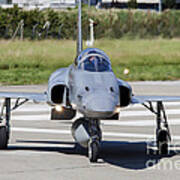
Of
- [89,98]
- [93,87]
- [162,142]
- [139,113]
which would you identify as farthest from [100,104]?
[139,113]

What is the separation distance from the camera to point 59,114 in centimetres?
1259

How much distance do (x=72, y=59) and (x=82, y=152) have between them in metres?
23.9

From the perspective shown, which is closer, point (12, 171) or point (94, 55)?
point (12, 171)

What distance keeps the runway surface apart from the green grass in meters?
10.8

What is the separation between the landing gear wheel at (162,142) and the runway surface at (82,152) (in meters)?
0.16

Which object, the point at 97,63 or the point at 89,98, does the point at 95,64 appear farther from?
the point at 89,98

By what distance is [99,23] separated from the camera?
55.5 m

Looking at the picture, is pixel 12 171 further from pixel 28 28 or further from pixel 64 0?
pixel 64 0

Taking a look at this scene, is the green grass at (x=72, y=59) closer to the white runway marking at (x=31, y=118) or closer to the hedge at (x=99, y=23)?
the hedge at (x=99, y=23)

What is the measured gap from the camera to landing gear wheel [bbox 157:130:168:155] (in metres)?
12.2

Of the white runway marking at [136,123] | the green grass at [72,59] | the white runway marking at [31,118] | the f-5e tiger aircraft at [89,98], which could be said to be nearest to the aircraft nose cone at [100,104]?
the f-5e tiger aircraft at [89,98]

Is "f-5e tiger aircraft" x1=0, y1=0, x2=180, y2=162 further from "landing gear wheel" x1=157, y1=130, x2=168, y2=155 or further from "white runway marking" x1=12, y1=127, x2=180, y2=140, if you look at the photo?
"white runway marking" x1=12, y1=127, x2=180, y2=140

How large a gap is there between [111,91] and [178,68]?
78.2 ft

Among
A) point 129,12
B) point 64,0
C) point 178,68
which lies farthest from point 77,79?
point 64,0
